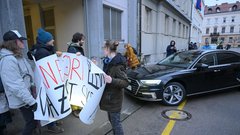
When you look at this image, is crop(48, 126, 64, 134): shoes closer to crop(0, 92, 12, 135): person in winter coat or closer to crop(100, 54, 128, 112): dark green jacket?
crop(0, 92, 12, 135): person in winter coat

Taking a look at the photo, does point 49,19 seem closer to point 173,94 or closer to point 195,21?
point 173,94

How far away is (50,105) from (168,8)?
49.7 feet

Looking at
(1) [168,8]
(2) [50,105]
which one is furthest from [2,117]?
(1) [168,8]

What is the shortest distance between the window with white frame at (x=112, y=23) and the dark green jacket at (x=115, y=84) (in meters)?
5.90

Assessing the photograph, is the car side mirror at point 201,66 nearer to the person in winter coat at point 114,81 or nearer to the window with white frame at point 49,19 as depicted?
the person in winter coat at point 114,81

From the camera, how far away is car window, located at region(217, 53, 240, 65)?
521 centimetres

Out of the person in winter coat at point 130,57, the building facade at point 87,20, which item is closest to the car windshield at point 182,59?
the person in winter coat at point 130,57

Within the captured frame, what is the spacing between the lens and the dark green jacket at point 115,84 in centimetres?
232

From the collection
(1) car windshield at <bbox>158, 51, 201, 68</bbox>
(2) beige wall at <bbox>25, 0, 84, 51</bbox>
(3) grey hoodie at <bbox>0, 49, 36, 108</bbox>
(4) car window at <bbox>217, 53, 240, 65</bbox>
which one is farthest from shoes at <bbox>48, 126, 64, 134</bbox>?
(2) beige wall at <bbox>25, 0, 84, 51</bbox>

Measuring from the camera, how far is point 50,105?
2436mm

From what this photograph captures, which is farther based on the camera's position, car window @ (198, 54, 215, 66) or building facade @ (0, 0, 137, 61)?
building facade @ (0, 0, 137, 61)

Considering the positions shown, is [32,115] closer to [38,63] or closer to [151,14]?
[38,63]

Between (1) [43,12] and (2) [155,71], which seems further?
(1) [43,12]

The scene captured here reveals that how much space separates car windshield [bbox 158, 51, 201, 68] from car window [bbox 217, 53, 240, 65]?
0.67 meters
